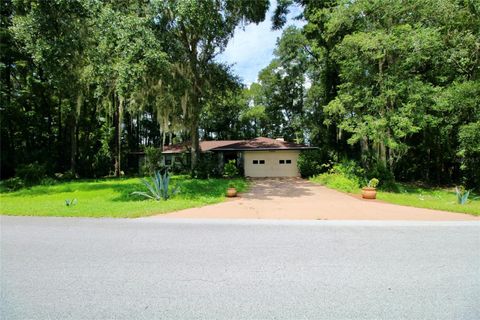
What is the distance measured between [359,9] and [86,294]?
52.3ft

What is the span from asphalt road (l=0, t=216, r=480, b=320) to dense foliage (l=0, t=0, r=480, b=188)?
278 inches

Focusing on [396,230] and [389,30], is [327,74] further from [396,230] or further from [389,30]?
[396,230]

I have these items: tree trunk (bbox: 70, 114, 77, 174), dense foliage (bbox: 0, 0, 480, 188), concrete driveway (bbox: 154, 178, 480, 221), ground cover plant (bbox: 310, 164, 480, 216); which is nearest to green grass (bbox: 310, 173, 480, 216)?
ground cover plant (bbox: 310, 164, 480, 216)

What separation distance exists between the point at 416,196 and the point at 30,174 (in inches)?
850

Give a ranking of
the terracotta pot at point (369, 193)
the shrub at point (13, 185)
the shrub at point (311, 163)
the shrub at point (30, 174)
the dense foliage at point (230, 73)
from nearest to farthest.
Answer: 1. the dense foliage at point (230, 73)
2. the terracotta pot at point (369, 193)
3. the shrub at point (13, 185)
4. the shrub at point (30, 174)
5. the shrub at point (311, 163)

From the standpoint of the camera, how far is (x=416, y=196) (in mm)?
13086

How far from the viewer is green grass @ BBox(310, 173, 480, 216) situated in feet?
30.4

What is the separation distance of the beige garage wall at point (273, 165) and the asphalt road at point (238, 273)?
16055 millimetres

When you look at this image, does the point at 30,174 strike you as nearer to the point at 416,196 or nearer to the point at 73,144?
the point at 73,144

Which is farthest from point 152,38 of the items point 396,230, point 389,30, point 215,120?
point 215,120

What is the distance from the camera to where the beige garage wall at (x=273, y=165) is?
73.5 ft

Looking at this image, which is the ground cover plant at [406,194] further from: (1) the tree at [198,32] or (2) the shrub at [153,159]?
(2) the shrub at [153,159]

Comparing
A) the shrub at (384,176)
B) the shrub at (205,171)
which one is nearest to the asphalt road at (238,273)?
the shrub at (384,176)

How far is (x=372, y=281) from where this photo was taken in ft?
11.5
